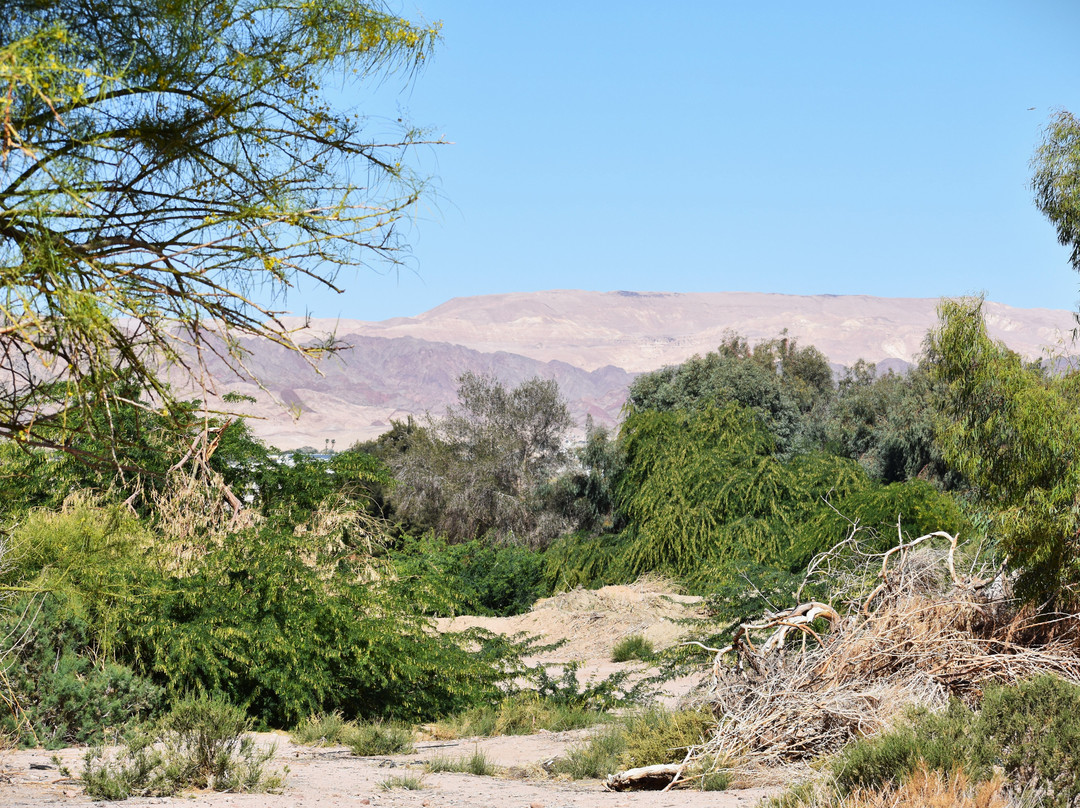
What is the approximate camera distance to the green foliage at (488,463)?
3672cm

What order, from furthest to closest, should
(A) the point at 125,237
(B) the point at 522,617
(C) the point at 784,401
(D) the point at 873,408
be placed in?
(D) the point at 873,408, (C) the point at 784,401, (B) the point at 522,617, (A) the point at 125,237

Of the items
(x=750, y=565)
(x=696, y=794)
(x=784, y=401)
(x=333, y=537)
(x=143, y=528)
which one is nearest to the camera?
(x=696, y=794)

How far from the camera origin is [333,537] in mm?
12359

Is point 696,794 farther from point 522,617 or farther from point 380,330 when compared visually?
point 380,330

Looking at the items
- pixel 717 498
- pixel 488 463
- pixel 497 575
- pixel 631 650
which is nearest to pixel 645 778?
pixel 631 650

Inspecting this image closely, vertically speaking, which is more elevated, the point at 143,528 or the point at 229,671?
the point at 143,528

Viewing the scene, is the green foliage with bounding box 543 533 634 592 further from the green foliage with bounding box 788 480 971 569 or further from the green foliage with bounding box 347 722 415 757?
the green foliage with bounding box 347 722 415 757

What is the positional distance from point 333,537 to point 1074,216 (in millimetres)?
9007

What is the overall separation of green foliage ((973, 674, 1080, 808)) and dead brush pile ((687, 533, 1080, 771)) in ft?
3.96

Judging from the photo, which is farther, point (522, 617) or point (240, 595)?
point (522, 617)

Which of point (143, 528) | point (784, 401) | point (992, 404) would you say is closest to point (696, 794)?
point (992, 404)

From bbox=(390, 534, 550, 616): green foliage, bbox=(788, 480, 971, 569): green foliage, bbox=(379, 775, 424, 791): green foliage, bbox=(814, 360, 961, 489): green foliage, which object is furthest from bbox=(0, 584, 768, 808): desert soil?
bbox=(814, 360, 961, 489): green foliage

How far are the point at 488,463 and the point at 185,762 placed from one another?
31841mm

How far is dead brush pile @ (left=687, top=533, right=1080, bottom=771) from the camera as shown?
6766 millimetres
